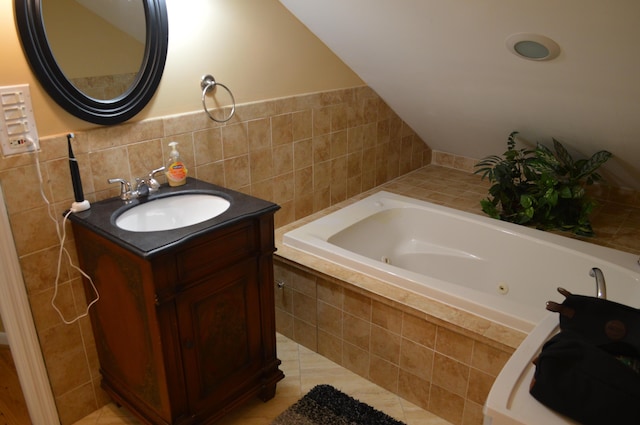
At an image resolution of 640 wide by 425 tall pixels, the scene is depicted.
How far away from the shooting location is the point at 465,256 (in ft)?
9.34

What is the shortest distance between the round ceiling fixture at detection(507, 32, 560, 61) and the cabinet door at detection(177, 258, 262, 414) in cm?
138

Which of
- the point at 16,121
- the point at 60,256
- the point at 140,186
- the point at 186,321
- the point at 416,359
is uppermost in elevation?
the point at 16,121

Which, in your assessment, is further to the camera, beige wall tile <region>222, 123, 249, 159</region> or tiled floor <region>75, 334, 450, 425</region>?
beige wall tile <region>222, 123, 249, 159</region>

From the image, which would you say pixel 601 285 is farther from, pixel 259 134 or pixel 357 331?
pixel 259 134

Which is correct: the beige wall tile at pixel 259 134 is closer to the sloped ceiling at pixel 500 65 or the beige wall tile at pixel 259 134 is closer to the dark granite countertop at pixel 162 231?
the dark granite countertop at pixel 162 231

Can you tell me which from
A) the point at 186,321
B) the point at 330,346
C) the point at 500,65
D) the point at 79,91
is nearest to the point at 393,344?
the point at 330,346

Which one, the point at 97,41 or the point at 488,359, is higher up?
the point at 97,41

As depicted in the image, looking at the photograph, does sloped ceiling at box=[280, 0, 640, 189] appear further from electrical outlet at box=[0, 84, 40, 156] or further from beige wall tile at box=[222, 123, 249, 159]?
electrical outlet at box=[0, 84, 40, 156]

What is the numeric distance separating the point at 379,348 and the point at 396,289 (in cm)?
29

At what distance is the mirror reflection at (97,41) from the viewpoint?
1697mm

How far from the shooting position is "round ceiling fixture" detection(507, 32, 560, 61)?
193 centimetres

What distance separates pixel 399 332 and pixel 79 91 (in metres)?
1.57

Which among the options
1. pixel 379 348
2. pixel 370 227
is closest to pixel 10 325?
pixel 379 348

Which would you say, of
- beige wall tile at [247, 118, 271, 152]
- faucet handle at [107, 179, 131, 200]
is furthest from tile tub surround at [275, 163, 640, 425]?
faucet handle at [107, 179, 131, 200]
